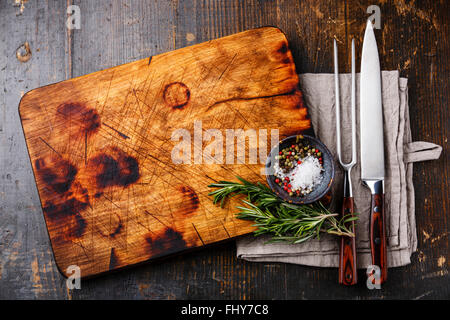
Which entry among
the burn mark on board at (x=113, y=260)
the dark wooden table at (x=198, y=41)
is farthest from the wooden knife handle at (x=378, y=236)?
the burn mark on board at (x=113, y=260)

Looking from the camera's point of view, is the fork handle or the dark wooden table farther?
the dark wooden table

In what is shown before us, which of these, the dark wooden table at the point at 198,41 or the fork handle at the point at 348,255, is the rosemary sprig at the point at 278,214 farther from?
the dark wooden table at the point at 198,41

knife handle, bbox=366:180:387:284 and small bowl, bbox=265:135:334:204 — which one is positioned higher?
small bowl, bbox=265:135:334:204

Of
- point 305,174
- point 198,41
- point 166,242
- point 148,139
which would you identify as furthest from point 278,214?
point 198,41

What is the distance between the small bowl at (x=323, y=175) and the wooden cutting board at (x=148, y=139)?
0.06 metres

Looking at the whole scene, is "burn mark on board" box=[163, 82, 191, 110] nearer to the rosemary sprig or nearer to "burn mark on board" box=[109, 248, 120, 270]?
the rosemary sprig

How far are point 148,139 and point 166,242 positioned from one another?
0.35 meters

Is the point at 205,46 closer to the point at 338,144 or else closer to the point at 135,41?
the point at 135,41

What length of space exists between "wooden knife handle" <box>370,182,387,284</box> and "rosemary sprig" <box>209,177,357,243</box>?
0.08 metres

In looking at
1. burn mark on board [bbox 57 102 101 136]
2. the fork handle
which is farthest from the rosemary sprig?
burn mark on board [bbox 57 102 101 136]

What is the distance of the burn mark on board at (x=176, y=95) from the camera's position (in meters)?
1.10

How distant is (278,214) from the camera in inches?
40.9

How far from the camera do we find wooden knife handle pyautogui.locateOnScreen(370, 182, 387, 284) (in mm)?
1031

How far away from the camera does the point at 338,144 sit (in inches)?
42.7
